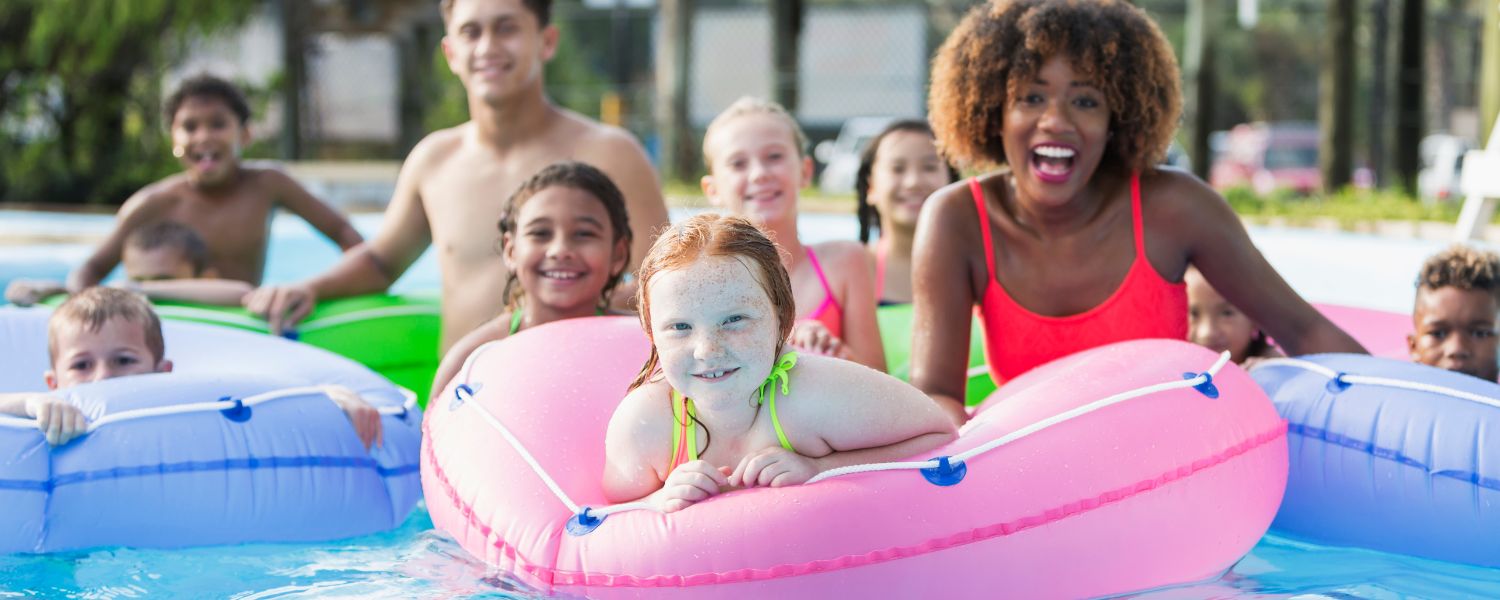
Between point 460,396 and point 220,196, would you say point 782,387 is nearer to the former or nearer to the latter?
point 460,396

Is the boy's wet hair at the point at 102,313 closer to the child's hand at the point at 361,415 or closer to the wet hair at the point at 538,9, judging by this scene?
the child's hand at the point at 361,415

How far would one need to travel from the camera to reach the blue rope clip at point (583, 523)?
2518mm

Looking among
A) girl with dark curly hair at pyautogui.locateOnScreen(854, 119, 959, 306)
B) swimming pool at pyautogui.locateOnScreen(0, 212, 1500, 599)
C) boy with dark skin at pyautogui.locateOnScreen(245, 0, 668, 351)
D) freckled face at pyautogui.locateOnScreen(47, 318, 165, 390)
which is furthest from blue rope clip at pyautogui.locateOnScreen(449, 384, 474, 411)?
girl with dark curly hair at pyautogui.locateOnScreen(854, 119, 959, 306)

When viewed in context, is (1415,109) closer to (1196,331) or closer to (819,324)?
(1196,331)

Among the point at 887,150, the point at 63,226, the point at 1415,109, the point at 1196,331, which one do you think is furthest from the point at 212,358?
the point at 1415,109

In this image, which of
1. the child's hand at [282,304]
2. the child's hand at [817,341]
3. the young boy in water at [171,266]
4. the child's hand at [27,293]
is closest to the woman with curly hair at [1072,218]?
the child's hand at [817,341]

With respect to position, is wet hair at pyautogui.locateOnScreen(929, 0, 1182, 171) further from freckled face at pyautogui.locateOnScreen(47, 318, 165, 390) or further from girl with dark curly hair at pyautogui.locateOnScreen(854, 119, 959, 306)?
freckled face at pyautogui.locateOnScreen(47, 318, 165, 390)

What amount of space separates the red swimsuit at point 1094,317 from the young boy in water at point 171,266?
2497mm

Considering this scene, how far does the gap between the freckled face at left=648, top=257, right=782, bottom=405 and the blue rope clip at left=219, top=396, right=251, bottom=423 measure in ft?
4.03

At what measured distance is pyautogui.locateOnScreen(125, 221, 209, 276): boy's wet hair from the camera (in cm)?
518

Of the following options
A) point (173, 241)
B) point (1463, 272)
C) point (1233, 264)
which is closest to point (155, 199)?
point (173, 241)

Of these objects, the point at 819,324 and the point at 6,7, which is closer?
the point at 819,324

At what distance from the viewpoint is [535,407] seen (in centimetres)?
287

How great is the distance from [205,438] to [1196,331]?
245cm
